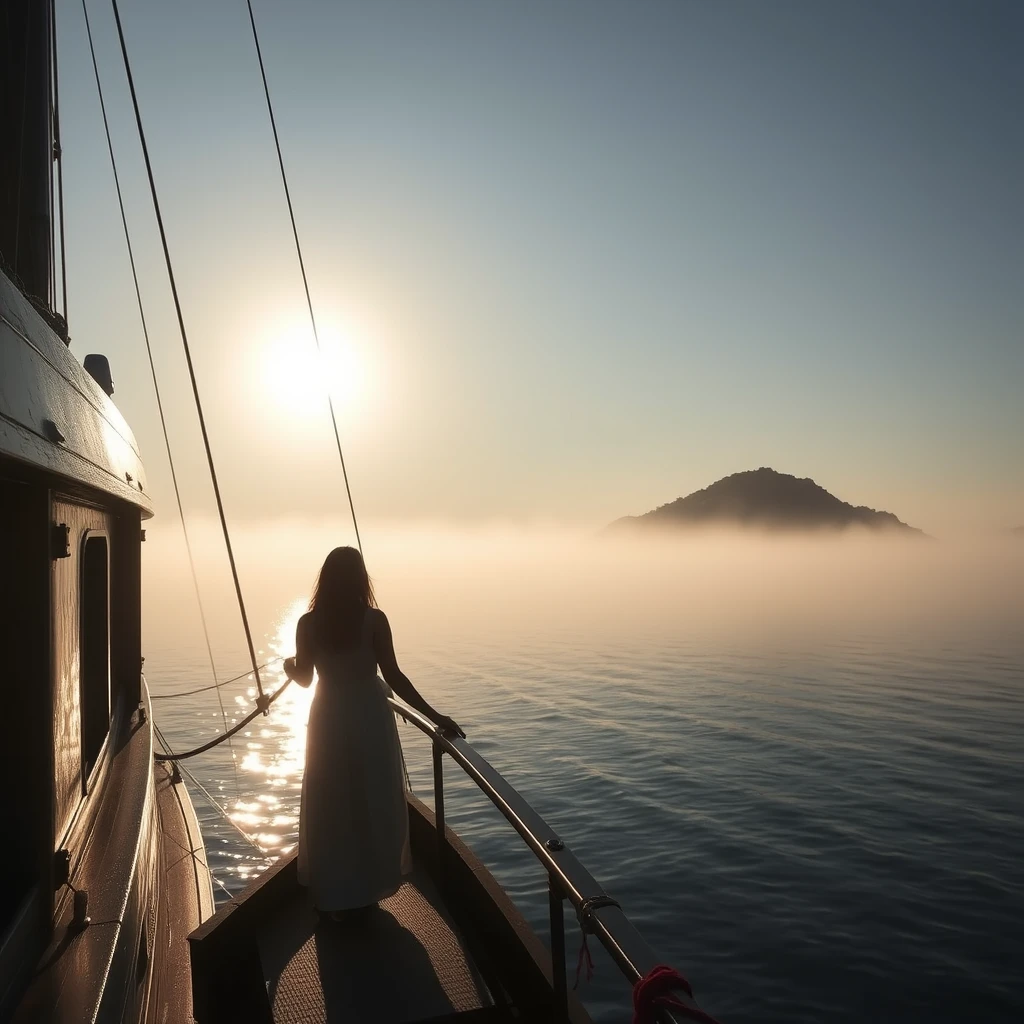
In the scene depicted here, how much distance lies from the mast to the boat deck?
5.38m

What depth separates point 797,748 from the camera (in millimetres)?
19359

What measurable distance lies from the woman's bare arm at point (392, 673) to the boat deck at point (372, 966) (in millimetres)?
1087

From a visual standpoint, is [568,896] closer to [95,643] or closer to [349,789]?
[349,789]

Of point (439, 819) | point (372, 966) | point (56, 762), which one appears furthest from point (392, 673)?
point (56, 762)

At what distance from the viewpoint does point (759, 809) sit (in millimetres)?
14000

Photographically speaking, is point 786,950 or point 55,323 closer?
point 55,323

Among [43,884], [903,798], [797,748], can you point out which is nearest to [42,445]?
[43,884]

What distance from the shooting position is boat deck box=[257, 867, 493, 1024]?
3.54 meters

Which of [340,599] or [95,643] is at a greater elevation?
[340,599]

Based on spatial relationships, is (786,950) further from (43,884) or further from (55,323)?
A: (55,323)

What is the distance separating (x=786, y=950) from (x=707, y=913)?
1.17 m

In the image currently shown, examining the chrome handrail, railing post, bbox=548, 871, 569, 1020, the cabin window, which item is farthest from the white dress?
the cabin window

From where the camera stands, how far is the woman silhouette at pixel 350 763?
424cm

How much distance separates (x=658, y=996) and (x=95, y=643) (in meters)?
4.98
